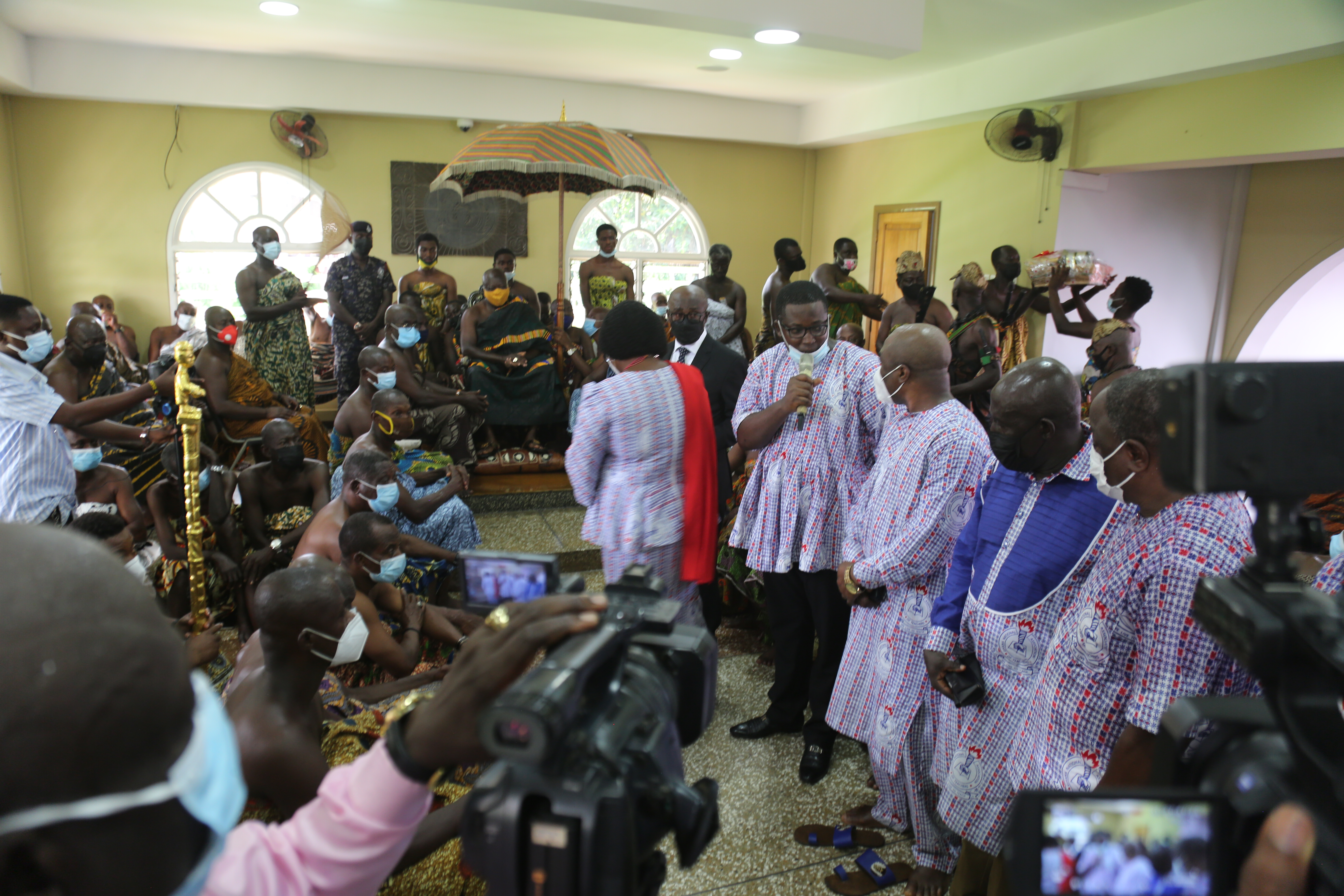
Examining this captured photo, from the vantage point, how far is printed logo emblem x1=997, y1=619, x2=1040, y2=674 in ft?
6.15

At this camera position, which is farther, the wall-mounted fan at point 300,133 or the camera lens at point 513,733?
the wall-mounted fan at point 300,133

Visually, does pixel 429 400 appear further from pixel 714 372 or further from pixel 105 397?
pixel 714 372

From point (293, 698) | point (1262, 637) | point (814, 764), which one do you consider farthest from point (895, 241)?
point (1262, 637)

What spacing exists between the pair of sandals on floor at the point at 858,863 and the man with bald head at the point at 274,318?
5.41 m

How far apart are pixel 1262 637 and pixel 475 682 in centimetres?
73

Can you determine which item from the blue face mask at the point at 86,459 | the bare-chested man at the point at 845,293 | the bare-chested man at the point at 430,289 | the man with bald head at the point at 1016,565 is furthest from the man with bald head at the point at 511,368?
the man with bald head at the point at 1016,565

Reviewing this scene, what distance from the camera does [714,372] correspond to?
3564 mm

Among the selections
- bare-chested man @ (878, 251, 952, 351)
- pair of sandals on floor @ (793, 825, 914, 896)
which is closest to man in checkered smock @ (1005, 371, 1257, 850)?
pair of sandals on floor @ (793, 825, 914, 896)

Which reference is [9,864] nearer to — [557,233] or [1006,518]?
[1006,518]

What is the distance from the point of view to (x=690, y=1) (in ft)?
15.3

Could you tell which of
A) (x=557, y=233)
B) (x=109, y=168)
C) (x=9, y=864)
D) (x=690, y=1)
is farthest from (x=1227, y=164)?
(x=109, y=168)

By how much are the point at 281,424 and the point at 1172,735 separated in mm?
3903

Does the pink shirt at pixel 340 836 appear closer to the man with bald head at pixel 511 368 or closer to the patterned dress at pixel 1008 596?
the patterned dress at pixel 1008 596

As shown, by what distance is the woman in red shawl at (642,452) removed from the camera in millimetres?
2506
